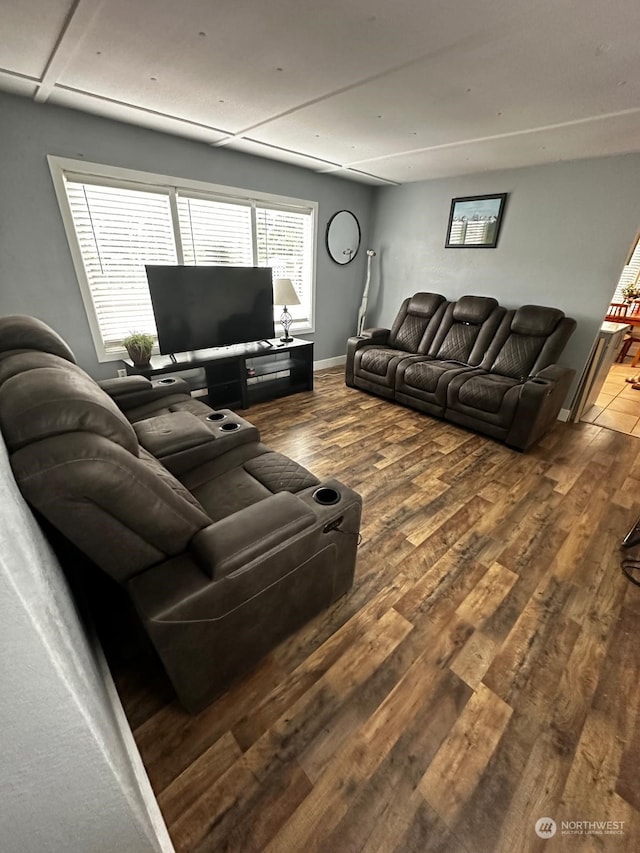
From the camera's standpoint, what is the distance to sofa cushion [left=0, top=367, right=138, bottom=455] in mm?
772

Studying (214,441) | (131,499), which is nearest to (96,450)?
(131,499)

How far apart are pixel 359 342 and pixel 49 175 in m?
2.92

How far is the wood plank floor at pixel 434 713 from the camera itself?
964 millimetres

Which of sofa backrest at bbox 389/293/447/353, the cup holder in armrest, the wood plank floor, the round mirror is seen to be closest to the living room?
the wood plank floor

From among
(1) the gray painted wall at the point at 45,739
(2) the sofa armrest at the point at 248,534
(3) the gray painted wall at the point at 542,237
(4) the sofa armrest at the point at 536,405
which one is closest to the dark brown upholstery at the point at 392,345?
(3) the gray painted wall at the point at 542,237

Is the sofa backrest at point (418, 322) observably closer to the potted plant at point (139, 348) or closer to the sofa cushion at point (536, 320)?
the sofa cushion at point (536, 320)

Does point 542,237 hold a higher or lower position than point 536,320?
higher

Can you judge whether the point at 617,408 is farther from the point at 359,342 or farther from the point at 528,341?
the point at 359,342

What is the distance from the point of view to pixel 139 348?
283 centimetres

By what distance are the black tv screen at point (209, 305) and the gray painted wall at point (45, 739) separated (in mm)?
2572

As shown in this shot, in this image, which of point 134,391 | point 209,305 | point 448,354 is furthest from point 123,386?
point 448,354

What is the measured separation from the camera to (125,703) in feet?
3.91

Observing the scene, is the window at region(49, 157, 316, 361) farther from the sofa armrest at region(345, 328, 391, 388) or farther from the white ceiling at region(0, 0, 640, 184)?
the sofa armrest at region(345, 328, 391, 388)

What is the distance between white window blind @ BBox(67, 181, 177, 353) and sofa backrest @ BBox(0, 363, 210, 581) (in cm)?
225
